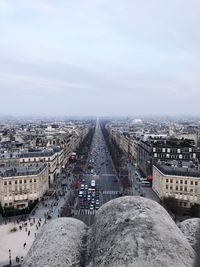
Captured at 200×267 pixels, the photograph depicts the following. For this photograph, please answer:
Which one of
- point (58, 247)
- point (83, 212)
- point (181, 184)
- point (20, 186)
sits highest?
point (58, 247)

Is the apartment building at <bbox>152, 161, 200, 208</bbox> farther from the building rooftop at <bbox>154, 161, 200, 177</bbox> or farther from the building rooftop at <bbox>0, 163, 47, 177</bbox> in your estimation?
the building rooftop at <bbox>0, 163, 47, 177</bbox>

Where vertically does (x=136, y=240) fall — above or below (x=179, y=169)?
above

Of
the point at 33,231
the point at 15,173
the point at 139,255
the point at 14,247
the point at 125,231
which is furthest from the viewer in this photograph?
the point at 15,173

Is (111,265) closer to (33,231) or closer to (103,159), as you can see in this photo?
(33,231)

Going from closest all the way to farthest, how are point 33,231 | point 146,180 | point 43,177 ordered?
1. point 33,231
2. point 43,177
3. point 146,180

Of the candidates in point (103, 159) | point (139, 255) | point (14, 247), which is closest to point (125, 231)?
point (139, 255)

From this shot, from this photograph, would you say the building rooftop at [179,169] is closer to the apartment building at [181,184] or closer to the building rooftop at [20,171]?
the apartment building at [181,184]

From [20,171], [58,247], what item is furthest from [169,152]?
[58,247]

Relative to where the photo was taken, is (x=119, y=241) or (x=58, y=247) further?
(x=58, y=247)

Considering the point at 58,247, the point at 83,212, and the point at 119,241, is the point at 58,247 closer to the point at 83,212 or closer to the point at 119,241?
the point at 119,241
